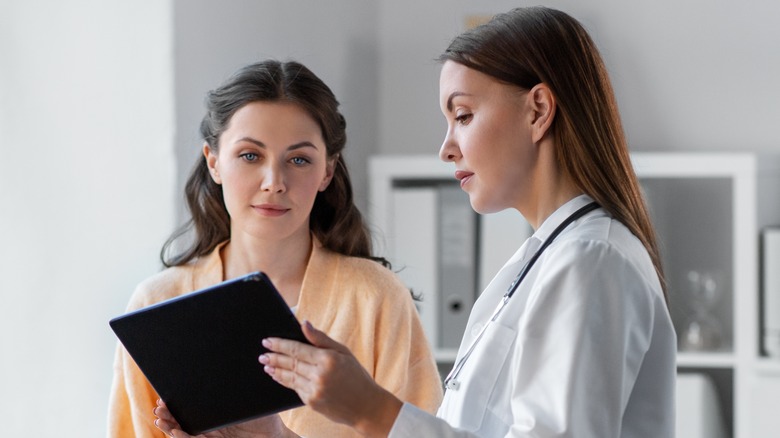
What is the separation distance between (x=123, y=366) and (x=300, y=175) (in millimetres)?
418

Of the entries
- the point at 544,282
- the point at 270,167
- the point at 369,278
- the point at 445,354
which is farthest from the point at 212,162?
the point at 445,354

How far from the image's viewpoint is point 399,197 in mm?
2873

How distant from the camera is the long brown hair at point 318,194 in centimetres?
162

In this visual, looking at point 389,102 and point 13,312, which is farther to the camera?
point 389,102

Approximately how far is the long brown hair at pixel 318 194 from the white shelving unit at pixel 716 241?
30.3 inches

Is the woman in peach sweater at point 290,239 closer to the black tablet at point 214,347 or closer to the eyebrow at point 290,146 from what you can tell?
the eyebrow at point 290,146

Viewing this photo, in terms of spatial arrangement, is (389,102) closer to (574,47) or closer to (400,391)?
(400,391)

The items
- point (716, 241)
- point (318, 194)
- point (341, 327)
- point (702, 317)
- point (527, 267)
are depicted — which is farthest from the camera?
point (716, 241)

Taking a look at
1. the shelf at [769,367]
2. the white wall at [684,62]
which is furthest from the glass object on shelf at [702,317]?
the white wall at [684,62]

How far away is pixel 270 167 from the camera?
1.55 m

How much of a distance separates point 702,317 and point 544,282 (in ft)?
6.85

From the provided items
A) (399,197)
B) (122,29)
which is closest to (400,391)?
(122,29)

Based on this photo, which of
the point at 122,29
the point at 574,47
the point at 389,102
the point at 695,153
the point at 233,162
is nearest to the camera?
the point at 574,47

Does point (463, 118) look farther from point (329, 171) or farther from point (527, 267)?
point (329, 171)
